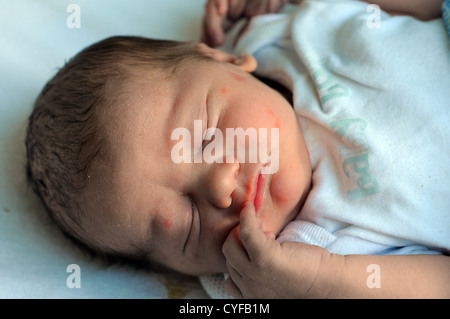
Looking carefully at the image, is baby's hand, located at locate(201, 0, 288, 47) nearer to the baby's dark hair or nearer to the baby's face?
the baby's dark hair

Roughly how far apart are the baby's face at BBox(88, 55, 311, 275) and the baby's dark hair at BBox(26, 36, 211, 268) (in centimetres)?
5

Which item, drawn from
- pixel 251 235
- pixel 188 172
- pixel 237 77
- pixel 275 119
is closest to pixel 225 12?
pixel 237 77

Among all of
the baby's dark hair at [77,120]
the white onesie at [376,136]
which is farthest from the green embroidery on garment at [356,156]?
the baby's dark hair at [77,120]

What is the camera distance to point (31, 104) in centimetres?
136

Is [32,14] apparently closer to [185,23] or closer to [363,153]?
[185,23]

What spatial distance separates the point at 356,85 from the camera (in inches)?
43.6

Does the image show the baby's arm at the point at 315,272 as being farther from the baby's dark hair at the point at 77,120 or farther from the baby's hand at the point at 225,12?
the baby's hand at the point at 225,12

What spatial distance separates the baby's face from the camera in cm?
93

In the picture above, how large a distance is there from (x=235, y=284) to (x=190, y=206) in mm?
197

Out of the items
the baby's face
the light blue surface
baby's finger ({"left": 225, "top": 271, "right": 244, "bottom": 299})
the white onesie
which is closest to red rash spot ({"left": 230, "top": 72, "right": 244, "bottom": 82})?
the baby's face

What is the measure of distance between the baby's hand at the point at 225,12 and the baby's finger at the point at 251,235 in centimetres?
75

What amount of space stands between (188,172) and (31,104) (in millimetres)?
669

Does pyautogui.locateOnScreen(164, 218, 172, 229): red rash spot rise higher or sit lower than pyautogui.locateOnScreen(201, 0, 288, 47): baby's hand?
lower

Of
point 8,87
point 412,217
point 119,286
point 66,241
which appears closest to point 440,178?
point 412,217
